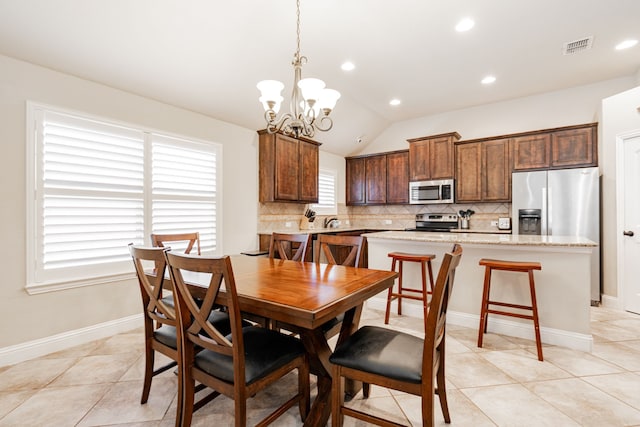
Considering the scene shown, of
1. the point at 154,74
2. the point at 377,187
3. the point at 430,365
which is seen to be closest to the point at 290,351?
the point at 430,365

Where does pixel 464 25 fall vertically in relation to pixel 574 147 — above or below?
above

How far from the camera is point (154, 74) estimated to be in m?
3.00

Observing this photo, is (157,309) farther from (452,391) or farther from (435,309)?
(452,391)

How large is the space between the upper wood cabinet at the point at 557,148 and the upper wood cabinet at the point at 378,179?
183 cm

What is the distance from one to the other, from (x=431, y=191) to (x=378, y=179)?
3.81 ft

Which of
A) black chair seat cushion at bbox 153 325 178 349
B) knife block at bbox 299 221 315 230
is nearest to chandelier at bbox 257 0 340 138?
black chair seat cushion at bbox 153 325 178 349

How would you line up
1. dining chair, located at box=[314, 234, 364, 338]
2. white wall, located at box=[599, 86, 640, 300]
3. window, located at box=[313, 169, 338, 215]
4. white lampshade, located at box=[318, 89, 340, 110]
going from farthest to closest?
window, located at box=[313, 169, 338, 215] → white wall, located at box=[599, 86, 640, 300] → white lampshade, located at box=[318, 89, 340, 110] → dining chair, located at box=[314, 234, 364, 338]

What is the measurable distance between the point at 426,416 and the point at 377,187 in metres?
5.02

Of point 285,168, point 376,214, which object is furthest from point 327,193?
point 285,168

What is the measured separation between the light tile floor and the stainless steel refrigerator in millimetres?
1546

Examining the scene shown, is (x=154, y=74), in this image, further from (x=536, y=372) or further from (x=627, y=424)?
(x=627, y=424)

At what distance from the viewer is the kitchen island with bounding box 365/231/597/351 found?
103 inches

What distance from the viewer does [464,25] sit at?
9.24ft

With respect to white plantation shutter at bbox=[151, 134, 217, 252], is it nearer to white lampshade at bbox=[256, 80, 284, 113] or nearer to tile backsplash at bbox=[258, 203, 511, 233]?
tile backsplash at bbox=[258, 203, 511, 233]
